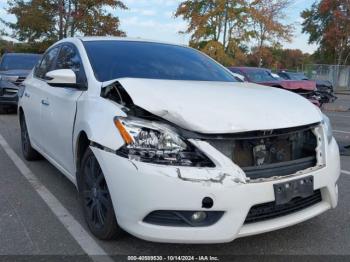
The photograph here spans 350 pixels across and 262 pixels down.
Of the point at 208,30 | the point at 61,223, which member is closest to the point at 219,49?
the point at 208,30

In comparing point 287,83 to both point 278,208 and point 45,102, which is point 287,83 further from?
point 278,208

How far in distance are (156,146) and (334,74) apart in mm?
35851

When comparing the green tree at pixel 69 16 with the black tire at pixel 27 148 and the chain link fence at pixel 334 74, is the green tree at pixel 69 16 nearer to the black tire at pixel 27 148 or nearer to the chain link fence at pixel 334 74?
the chain link fence at pixel 334 74

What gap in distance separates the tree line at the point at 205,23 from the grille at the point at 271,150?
2379 centimetres

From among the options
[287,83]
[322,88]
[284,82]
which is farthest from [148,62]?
[322,88]

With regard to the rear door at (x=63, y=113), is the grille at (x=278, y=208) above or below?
below

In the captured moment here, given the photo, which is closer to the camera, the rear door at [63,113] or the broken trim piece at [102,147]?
the broken trim piece at [102,147]

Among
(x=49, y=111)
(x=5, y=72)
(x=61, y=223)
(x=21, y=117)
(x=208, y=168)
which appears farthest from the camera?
(x=5, y=72)

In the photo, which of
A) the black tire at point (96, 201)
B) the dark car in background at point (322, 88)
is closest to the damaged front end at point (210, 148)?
the black tire at point (96, 201)

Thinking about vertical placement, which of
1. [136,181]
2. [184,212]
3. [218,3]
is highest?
[218,3]

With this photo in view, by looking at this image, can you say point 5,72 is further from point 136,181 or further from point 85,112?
point 136,181

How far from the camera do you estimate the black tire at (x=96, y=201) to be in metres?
3.30

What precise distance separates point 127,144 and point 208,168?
56 centimetres

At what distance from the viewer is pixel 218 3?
3059cm
